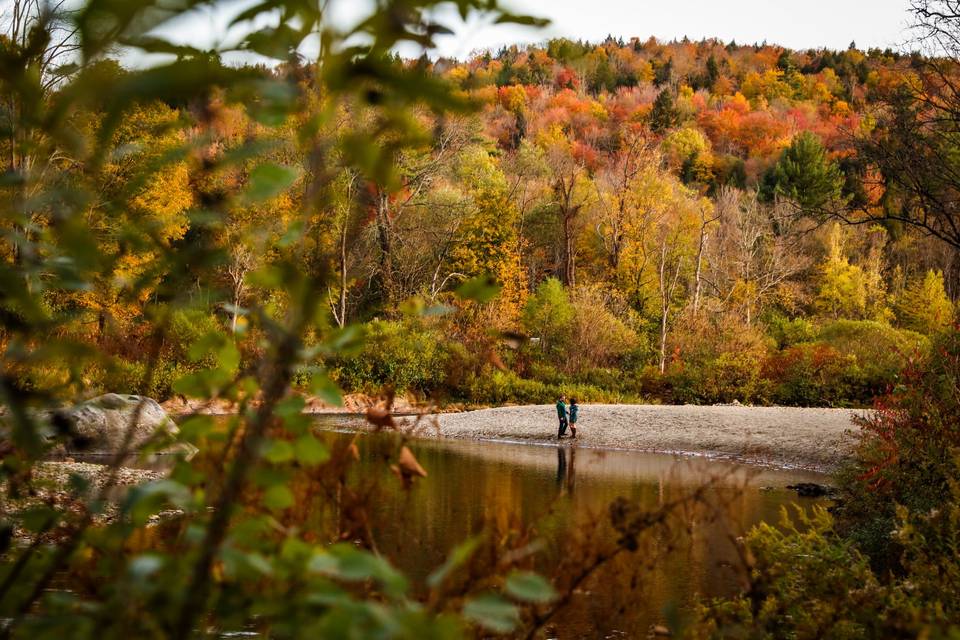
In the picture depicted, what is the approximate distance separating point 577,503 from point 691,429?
32.8 feet

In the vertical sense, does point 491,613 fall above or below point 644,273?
below

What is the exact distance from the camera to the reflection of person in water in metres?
13.7

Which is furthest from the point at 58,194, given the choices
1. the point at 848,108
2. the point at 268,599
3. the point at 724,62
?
the point at 724,62

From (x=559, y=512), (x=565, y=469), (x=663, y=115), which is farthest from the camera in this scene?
(x=663, y=115)

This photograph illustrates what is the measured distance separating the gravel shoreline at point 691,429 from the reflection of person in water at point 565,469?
1.73 meters

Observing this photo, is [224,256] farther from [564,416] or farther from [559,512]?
[564,416]

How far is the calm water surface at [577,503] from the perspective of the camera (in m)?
3.59

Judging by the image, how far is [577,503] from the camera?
1179cm

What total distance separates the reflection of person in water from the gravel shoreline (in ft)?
5.68

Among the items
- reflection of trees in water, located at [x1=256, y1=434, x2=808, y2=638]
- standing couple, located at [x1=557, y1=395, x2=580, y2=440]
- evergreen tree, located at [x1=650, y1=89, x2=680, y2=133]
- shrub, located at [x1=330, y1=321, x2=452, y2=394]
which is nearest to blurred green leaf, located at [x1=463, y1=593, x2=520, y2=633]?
reflection of trees in water, located at [x1=256, y1=434, x2=808, y2=638]

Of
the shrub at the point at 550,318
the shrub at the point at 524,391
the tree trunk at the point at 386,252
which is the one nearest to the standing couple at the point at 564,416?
the shrub at the point at 524,391

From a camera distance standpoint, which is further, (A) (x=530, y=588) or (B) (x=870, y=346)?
(B) (x=870, y=346)

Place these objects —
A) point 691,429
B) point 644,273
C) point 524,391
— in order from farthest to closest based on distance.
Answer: point 644,273, point 524,391, point 691,429

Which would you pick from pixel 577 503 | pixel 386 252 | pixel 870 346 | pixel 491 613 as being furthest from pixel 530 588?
pixel 386 252
